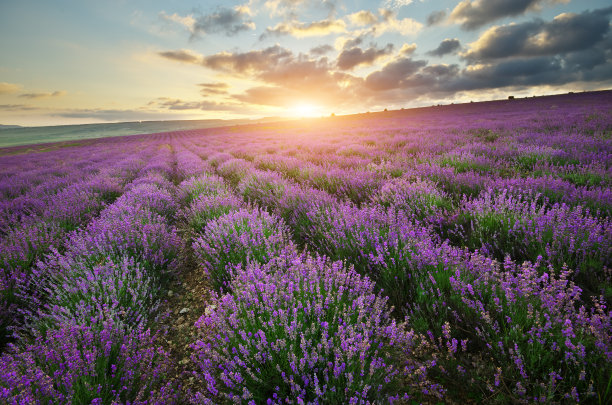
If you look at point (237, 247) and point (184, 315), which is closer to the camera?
point (184, 315)

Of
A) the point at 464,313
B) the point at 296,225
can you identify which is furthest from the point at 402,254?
the point at 296,225

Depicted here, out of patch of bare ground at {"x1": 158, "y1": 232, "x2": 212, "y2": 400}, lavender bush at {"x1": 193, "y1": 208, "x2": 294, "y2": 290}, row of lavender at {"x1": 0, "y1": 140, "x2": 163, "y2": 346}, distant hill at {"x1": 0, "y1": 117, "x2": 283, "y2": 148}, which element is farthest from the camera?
distant hill at {"x1": 0, "y1": 117, "x2": 283, "y2": 148}

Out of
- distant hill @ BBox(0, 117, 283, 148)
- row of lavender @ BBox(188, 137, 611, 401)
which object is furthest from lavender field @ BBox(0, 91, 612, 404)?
distant hill @ BBox(0, 117, 283, 148)

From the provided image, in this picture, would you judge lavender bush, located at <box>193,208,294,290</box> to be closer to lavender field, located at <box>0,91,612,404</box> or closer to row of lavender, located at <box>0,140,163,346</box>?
lavender field, located at <box>0,91,612,404</box>

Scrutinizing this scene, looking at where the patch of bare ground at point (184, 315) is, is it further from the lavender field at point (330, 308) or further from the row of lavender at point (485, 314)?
the row of lavender at point (485, 314)

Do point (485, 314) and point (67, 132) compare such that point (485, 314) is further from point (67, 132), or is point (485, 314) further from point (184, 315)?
point (67, 132)

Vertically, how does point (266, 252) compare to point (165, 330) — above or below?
above

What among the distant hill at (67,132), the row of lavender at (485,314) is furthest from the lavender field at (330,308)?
the distant hill at (67,132)

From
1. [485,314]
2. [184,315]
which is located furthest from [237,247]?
[485,314]

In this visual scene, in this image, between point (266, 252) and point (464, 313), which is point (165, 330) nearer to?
point (266, 252)

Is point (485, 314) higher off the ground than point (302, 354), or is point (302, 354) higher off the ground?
point (485, 314)

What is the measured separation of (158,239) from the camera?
3248 mm

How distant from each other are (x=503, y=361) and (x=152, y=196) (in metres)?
5.28

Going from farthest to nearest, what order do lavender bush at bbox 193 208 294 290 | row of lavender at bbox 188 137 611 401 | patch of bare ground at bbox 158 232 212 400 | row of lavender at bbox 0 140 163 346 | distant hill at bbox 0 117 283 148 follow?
distant hill at bbox 0 117 283 148 → lavender bush at bbox 193 208 294 290 → row of lavender at bbox 0 140 163 346 → patch of bare ground at bbox 158 232 212 400 → row of lavender at bbox 188 137 611 401
